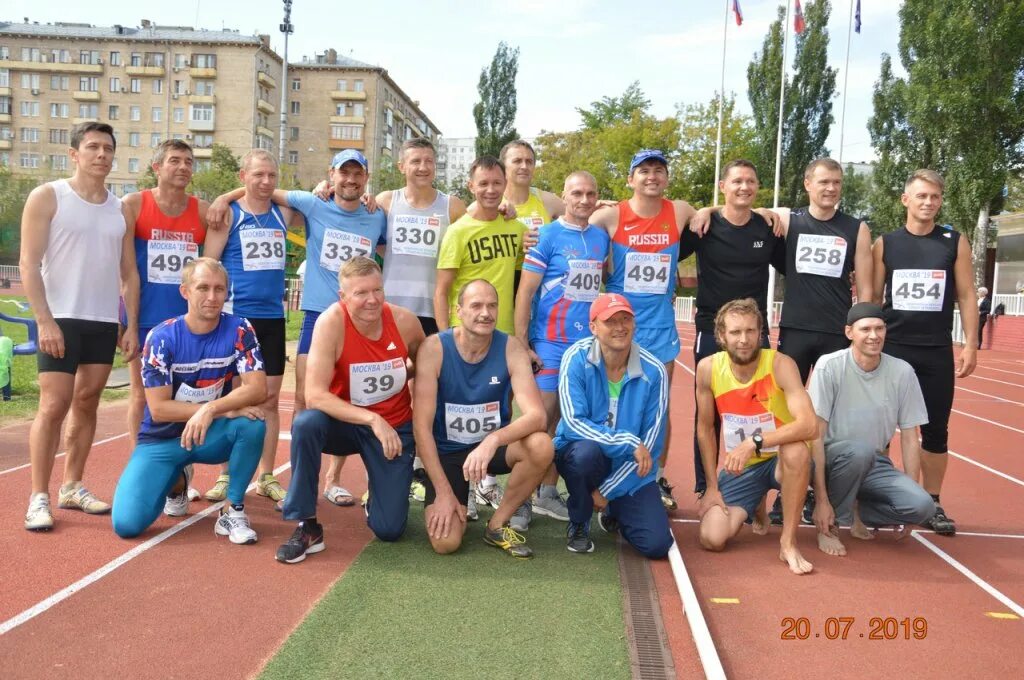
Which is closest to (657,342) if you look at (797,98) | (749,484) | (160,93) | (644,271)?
(644,271)

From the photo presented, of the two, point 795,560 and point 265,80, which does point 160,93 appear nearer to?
point 265,80

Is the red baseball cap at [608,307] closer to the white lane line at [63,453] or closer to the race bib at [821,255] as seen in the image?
the race bib at [821,255]

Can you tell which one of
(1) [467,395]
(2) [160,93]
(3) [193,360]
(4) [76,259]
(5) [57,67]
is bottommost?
(1) [467,395]

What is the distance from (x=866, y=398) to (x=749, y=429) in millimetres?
746

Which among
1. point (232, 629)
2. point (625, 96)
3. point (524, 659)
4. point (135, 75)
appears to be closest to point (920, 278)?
point (524, 659)

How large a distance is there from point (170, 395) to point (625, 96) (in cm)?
3983

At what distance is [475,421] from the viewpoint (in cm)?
423

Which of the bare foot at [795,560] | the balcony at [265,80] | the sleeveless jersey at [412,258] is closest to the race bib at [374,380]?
the sleeveless jersey at [412,258]

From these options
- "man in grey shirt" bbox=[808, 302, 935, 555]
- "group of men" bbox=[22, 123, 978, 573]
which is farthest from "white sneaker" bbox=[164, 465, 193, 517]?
"man in grey shirt" bbox=[808, 302, 935, 555]

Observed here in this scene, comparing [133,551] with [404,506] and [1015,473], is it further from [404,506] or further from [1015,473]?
[1015,473]

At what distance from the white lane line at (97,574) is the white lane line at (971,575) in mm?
4011

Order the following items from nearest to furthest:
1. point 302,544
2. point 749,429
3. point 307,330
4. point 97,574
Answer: point 97,574
point 302,544
point 749,429
point 307,330

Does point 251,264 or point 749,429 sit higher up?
point 251,264

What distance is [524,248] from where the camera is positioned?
4.86m
